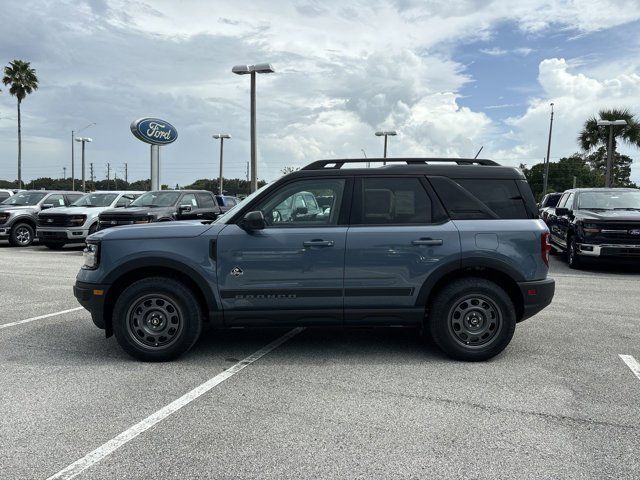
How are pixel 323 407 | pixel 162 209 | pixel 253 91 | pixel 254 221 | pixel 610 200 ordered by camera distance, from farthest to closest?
pixel 253 91
pixel 162 209
pixel 610 200
pixel 254 221
pixel 323 407

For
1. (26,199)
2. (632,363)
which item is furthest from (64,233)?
(632,363)

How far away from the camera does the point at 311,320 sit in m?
5.03

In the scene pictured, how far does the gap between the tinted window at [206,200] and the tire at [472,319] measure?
1157 cm

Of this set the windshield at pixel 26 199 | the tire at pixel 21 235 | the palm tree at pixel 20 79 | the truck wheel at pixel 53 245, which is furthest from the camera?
the palm tree at pixel 20 79

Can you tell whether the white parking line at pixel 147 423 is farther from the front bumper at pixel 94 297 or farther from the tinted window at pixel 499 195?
the tinted window at pixel 499 195

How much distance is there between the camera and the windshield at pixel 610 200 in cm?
1229

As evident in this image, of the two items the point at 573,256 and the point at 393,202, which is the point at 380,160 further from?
the point at 573,256

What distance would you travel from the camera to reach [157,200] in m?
15.2

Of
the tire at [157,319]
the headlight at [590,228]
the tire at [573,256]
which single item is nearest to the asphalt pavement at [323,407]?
the tire at [157,319]

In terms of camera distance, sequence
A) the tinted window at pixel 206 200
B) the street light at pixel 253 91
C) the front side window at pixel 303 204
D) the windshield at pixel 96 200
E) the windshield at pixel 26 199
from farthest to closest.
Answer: the street light at pixel 253 91
the windshield at pixel 26 199
the windshield at pixel 96 200
the tinted window at pixel 206 200
the front side window at pixel 303 204

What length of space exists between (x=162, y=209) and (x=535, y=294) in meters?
11.3

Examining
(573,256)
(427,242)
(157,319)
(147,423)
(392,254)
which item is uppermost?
(427,242)

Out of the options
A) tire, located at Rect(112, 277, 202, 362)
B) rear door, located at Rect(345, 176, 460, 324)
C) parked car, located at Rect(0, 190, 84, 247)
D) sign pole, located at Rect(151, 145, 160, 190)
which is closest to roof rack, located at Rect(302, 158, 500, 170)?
rear door, located at Rect(345, 176, 460, 324)

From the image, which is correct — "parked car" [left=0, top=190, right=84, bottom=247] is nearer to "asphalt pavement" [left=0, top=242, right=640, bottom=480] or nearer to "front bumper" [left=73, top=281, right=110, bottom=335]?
"asphalt pavement" [left=0, top=242, right=640, bottom=480]
